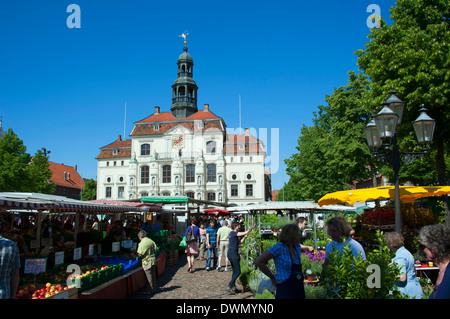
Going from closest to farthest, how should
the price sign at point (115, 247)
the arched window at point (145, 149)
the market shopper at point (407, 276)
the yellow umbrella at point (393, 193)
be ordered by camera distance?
1. the market shopper at point (407, 276)
2. the yellow umbrella at point (393, 193)
3. the price sign at point (115, 247)
4. the arched window at point (145, 149)

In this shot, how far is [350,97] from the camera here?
2405cm

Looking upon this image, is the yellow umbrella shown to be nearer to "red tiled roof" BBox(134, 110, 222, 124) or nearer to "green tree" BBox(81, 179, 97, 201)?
"red tiled roof" BBox(134, 110, 222, 124)

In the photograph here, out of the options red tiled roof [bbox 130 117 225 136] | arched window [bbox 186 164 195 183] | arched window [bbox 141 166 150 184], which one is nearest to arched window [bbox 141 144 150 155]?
red tiled roof [bbox 130 117 225 136]

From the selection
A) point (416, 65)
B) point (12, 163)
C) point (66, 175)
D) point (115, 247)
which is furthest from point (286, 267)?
point (66, 175)

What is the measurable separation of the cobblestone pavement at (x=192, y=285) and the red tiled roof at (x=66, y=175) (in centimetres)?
6774

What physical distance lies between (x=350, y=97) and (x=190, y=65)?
36.4m

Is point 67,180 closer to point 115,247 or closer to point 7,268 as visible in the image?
point 115,247

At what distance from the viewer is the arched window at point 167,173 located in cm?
5316

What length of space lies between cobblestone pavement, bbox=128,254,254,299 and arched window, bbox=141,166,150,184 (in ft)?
136

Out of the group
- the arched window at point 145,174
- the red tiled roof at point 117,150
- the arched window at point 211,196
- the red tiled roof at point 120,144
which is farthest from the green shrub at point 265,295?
the red tiled roof at point 120,144

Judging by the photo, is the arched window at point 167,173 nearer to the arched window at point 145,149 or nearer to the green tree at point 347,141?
the arched window at point 145,149

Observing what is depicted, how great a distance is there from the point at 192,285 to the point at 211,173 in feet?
139

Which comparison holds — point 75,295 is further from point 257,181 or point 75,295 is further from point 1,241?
point 257,181

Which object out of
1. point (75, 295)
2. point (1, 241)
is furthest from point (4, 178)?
point (1, 241)
